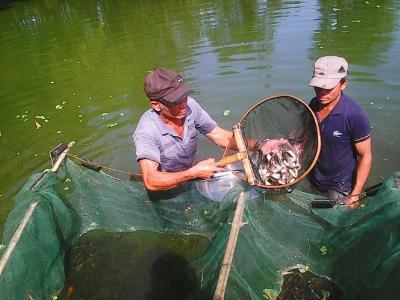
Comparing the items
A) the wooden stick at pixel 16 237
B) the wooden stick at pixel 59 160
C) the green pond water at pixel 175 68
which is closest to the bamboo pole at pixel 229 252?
the green pond water at pixel 175 68

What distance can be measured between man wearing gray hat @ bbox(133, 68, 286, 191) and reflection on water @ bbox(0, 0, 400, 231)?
329 centimetres

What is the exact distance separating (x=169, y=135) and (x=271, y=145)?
1164 millimetres

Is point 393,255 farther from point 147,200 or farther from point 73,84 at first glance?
point 73,84

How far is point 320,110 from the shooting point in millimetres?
4156

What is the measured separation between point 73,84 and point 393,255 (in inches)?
436

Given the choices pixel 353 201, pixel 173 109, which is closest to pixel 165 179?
pixel 173 109

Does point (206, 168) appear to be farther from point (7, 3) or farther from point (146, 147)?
point (7, 3)

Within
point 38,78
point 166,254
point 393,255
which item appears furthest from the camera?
point 38,78

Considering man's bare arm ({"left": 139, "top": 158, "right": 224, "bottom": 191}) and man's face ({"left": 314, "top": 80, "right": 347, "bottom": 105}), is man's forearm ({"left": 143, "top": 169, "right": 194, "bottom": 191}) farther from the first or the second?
man's face ({"left": 314, "top": 80, "right": 347, "bottom": 105})

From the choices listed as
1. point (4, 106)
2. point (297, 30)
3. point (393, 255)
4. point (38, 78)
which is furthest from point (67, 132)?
point (297, 30)

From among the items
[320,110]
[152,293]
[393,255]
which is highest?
[320,110]

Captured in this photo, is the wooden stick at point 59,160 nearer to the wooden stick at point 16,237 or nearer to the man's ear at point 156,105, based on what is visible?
the wooden stick at point 16,237

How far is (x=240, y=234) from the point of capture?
12.1 feet

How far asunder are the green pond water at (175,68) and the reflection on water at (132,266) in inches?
2.3
